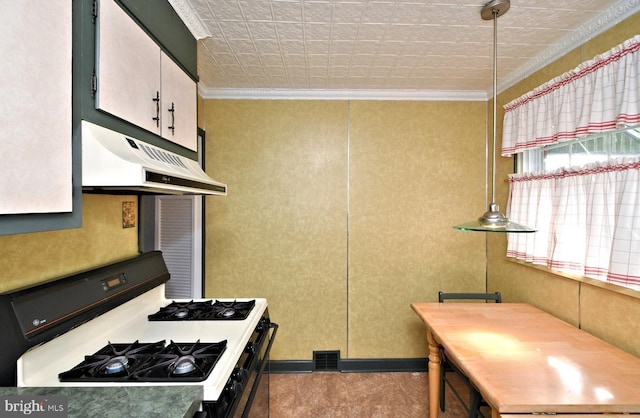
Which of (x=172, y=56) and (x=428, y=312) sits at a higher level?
(x=172, y=56)

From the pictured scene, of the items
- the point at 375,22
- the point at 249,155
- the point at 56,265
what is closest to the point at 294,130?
the point at 249,155

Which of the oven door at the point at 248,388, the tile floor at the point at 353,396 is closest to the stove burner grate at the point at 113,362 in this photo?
the oven door at the point at 248,388

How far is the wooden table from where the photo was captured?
1.17 meters

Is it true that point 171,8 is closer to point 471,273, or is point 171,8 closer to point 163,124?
point 163,124

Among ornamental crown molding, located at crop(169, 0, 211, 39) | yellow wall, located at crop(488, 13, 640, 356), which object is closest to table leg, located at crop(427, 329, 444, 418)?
yellow wall, located at crop(488, 13, 640, 356)

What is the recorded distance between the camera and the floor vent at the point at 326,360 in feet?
9.94

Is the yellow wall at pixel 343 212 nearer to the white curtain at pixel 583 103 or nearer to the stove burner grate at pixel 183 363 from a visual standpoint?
the white curtain at pixel 583 103

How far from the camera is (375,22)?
1.90 metres

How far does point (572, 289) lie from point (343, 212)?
1.78 metres

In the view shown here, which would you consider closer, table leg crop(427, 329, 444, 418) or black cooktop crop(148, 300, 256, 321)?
Result: black cooktop crop(148, 300, 256, 321)

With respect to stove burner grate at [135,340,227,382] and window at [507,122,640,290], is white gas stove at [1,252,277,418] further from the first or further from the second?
window at [507,122,640,290]

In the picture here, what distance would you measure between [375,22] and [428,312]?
1.87 m

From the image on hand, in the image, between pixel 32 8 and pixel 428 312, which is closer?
pixel 32 8

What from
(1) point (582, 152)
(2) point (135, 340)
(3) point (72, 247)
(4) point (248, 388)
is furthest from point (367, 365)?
(3) point (72, 247)
